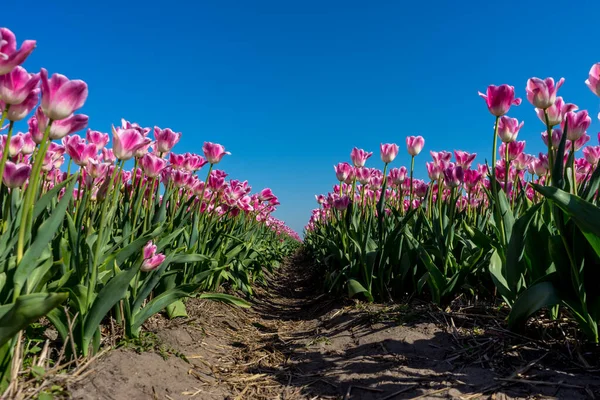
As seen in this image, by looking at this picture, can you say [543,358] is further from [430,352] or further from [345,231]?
[345,231]

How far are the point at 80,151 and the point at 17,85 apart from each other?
96 centimetres

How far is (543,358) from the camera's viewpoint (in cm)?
176

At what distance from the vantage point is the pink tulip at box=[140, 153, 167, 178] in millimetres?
2410

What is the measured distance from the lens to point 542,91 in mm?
1932

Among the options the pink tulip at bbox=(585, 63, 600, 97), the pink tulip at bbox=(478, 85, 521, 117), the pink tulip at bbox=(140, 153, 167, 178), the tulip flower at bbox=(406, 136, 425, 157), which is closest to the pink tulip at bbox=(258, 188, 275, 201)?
the tulip flower at bbox=(406, 136, 425, 157)

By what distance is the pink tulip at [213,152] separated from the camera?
3.06 metres

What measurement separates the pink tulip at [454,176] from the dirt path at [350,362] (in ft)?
3.11

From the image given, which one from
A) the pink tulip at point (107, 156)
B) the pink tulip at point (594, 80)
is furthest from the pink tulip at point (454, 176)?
the pink tulip at point (107, 156)

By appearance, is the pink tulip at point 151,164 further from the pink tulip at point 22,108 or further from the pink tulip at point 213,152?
the pink tulip at point 22,108

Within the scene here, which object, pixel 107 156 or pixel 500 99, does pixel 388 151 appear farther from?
pixel 107 156

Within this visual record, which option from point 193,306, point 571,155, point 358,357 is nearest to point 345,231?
point 193,306

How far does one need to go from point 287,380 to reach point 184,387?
0.56 m

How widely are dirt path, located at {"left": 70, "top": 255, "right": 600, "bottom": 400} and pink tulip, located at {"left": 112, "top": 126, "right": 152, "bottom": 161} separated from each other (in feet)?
3.04

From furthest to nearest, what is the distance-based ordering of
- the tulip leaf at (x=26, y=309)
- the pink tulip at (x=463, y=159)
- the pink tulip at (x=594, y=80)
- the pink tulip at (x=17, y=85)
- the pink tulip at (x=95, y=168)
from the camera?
the pink tulip at (x=463, y=159) → the pink tulip at (x=95, y=168) → the pink tulip at (x=594, y=80) → the pink tulip at (x=17, y=85) → the tulip leaf at (x=26, y=309)
